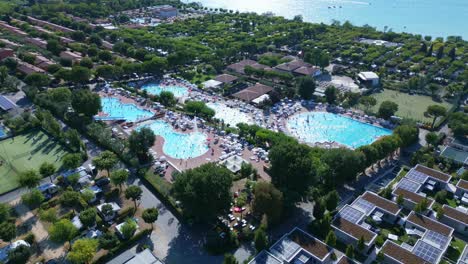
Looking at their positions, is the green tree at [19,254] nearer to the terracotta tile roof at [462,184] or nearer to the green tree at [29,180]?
the green tree at [29,180]

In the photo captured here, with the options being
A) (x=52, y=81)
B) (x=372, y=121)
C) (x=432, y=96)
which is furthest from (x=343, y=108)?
(x=52, y=81)

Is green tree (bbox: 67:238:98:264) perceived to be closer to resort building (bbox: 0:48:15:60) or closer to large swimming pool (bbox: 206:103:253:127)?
large swimming pool (bbox: 206:103:253:127)

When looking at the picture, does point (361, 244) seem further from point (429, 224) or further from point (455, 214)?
point (455, 214)

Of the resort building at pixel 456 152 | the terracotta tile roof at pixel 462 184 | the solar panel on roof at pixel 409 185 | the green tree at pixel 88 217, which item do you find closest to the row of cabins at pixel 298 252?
the solar panel on roof at pixel 409 185

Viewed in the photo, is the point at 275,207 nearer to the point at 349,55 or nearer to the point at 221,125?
the point at 221,125

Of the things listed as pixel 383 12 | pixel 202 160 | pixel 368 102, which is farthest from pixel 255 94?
pixel 383 12
